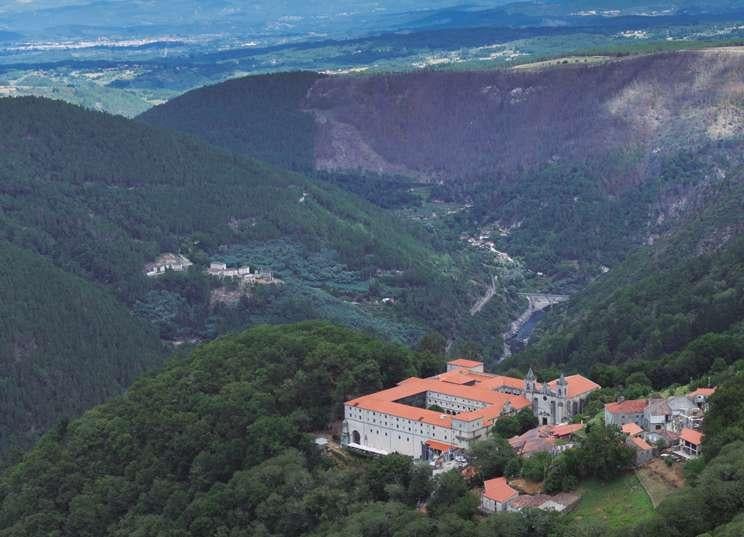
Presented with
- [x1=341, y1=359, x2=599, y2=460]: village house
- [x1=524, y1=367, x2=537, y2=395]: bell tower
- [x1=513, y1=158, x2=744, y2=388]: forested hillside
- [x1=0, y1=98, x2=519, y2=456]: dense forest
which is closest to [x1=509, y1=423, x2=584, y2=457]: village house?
[x1=341, y1=359, x2=599, y2=460]: village house

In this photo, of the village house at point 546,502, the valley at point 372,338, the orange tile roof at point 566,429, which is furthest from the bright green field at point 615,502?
the orange tile roof at point 566,429

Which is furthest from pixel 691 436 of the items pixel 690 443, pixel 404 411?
pixel 404 411

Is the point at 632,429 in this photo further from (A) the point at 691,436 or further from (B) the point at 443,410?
(B) the point at 443,410

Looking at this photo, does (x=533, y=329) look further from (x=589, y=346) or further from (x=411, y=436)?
(x=411, y=436)

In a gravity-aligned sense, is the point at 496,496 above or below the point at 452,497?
above

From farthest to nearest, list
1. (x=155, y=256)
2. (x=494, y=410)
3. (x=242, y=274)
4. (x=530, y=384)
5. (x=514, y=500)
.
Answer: (x=155, y=256) < (x=242, y=274) < (x=530, y=384) < (x=494, y=410) < (x=514, y=500)

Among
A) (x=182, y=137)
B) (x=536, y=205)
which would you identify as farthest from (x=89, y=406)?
(x=536, y=205)

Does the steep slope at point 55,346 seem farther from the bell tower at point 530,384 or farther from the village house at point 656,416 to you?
the village house at point 656,416

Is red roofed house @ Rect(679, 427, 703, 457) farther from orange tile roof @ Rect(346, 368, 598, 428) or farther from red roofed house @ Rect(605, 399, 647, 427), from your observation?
orange tile roof @ Rect(346, 368, 598, 428)
